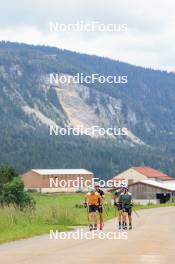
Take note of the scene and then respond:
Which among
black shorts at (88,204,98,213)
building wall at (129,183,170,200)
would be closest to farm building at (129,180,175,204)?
building wall at (129,183,170,200)

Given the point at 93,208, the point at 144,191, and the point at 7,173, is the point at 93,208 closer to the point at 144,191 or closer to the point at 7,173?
the point at 7,173

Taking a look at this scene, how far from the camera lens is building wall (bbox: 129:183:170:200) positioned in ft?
335

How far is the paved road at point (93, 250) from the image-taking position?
15.6 m

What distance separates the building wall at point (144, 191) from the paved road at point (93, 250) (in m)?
79.8

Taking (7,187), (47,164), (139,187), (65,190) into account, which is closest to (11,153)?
(47,164)

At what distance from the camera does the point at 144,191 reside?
103938 millimetres

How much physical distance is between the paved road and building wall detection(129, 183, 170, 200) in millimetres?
79789

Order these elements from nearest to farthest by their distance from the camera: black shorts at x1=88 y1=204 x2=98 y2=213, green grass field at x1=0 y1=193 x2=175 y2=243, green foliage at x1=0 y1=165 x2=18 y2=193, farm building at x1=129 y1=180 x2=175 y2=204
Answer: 1. green grass field at x1=0 y1=193 x2=175 y2=243
2. black shorts at x1=88 y1=204 x2=98 y2=213
3. green foliage at x1=0 y1=165 x2=18 y2=193
4. farm building at x1=129 y1=180 x2=175 y2=204

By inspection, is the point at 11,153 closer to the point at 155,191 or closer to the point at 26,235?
the point at 155,191

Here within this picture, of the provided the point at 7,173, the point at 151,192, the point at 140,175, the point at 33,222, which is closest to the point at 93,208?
the point at 33,222

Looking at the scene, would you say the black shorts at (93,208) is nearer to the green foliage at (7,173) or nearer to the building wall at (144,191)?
the green foliage at (7,173)

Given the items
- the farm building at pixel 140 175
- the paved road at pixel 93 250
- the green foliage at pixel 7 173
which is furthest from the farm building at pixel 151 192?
the paved road at pixel 93 250

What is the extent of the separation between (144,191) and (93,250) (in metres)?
86.5

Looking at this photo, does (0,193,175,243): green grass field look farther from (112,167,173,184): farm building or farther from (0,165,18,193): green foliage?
(112,167,173,184): farm building
